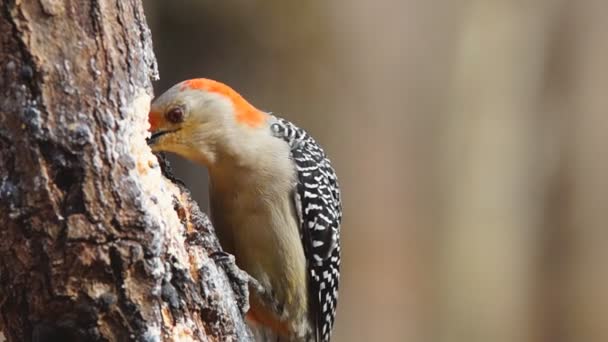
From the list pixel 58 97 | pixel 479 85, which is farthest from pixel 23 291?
pixel 479 85

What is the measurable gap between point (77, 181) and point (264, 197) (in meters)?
1.42

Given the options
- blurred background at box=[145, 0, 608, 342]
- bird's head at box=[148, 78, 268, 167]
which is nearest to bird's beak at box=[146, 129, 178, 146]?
bird's head at box=[148, 78, 268, 167]

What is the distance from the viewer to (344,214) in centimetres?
595

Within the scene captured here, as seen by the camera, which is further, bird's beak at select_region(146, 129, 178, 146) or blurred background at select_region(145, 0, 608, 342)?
blurred background at select_region(145, 0, 608, 342)

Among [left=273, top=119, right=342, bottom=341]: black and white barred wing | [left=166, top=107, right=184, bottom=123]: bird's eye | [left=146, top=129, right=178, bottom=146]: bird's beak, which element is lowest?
[left=273, top=119, right=342, bottom=341]: black and white barred wing

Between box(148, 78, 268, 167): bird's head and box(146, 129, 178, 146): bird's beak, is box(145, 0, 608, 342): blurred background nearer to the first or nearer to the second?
box(148, 78, 268, 167): bird's head

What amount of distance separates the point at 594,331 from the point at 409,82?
2338 millimetres

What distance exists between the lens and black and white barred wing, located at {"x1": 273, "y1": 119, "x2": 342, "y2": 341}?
3.95 meters

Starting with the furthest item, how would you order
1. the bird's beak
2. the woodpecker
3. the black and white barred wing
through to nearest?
the black and white barred wing < the woodpecker < the bird's beak

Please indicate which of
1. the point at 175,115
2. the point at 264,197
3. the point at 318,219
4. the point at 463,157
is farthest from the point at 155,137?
the point at 463,157

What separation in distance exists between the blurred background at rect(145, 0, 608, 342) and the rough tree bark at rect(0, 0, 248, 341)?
9.54 ft

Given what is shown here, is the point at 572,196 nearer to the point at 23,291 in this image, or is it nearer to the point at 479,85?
the point at 479,85

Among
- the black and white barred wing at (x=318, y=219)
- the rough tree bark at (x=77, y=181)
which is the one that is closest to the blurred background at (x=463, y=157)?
the black and white barred wing at (x=318, y=219)

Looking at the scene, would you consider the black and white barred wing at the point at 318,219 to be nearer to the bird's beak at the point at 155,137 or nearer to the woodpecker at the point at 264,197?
the woodpecker at the point at 264,197
